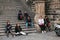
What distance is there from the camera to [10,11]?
25188 mm

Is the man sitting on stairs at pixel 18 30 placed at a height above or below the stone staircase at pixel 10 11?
below

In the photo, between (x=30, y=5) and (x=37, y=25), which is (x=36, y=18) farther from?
(x=30, y=5)

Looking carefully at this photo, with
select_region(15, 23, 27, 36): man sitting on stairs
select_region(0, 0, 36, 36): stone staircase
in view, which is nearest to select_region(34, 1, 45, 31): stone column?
select_region(0, 0, 36, 36): stone staircase

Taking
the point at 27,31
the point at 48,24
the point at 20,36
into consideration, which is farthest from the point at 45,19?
the point at 20,36

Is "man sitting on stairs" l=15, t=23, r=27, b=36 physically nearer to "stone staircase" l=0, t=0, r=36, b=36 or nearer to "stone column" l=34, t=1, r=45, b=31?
"stone staircase" l=0, t=0, r=36, b=36

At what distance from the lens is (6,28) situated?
66.7 feet

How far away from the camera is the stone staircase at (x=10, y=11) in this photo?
2224cm

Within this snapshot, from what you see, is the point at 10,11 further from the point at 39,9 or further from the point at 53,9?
the point at 53,9

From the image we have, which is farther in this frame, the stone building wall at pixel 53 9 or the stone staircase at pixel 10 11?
the stone building wall at pixel 53 9

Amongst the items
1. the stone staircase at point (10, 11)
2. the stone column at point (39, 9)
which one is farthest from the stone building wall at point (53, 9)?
the stone staircase at point (10, 11)

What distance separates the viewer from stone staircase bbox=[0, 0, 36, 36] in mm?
22237

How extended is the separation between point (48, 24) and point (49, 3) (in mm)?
2695

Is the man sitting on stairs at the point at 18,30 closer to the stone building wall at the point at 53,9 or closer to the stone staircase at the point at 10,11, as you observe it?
the stone staircase at the point at 10,11

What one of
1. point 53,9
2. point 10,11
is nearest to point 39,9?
point 53,9
